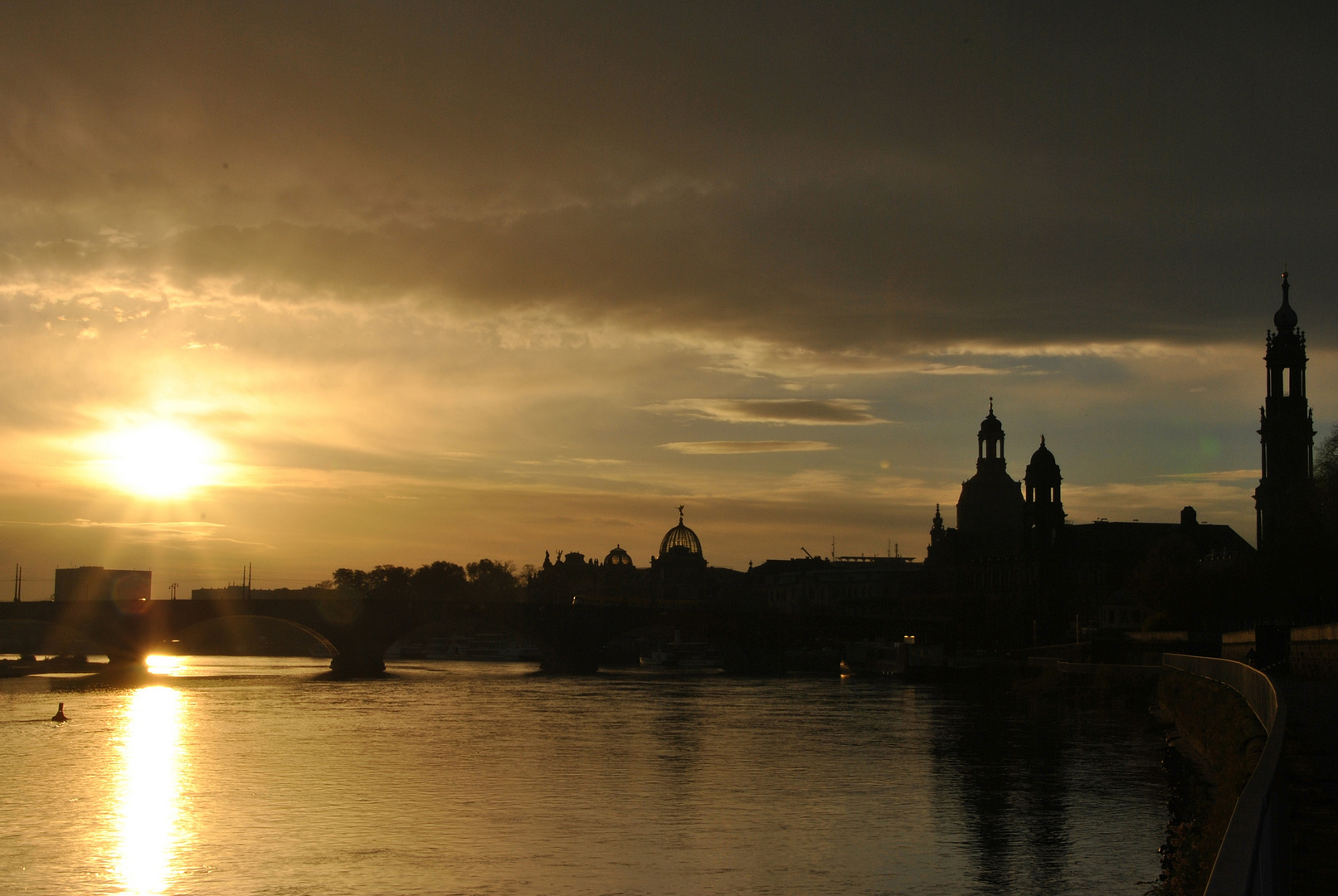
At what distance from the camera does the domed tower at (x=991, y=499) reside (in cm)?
16362

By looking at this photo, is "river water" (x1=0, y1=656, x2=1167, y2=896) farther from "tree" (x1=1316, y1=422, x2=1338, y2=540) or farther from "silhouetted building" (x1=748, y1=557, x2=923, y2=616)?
"silhouetted building" (x1=748, y1=557, x2=923, y2=616)

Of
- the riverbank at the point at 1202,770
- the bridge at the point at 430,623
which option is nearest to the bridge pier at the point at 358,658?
the bridge at the point at 430,623

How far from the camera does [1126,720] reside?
57.3 metres

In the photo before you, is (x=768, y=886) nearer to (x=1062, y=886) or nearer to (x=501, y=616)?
(x=1062, y=886)

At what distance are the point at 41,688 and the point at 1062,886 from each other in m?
73.7

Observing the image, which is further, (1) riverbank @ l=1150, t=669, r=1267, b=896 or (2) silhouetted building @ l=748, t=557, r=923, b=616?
(2) silhouetted building @ l=748, t=557, r=923, b=616

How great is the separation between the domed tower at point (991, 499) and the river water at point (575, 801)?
326ft

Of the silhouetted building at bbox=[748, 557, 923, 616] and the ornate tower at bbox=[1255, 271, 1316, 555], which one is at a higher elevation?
the ornate tower at bbox=[1255, 271, 1316, 555]

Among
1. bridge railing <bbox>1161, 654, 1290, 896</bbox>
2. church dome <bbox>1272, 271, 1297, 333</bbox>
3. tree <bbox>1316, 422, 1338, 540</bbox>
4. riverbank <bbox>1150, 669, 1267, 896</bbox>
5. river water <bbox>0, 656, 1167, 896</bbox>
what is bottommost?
river water <bbox>0, 656, 1167, 896</bbox>

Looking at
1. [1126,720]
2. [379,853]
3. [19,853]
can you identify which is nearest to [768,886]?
[379,853]

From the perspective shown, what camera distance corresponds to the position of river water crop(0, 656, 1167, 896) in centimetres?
2547

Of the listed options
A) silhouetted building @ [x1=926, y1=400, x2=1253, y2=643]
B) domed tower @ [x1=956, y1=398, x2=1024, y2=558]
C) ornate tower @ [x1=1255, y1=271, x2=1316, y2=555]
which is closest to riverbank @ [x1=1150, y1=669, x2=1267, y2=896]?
ornate tower @ [x1=1255, y1=271, x2=1316, y2=555]

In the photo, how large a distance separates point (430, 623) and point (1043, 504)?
191 feet

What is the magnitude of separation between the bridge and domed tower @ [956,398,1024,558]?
38046 millimetres
